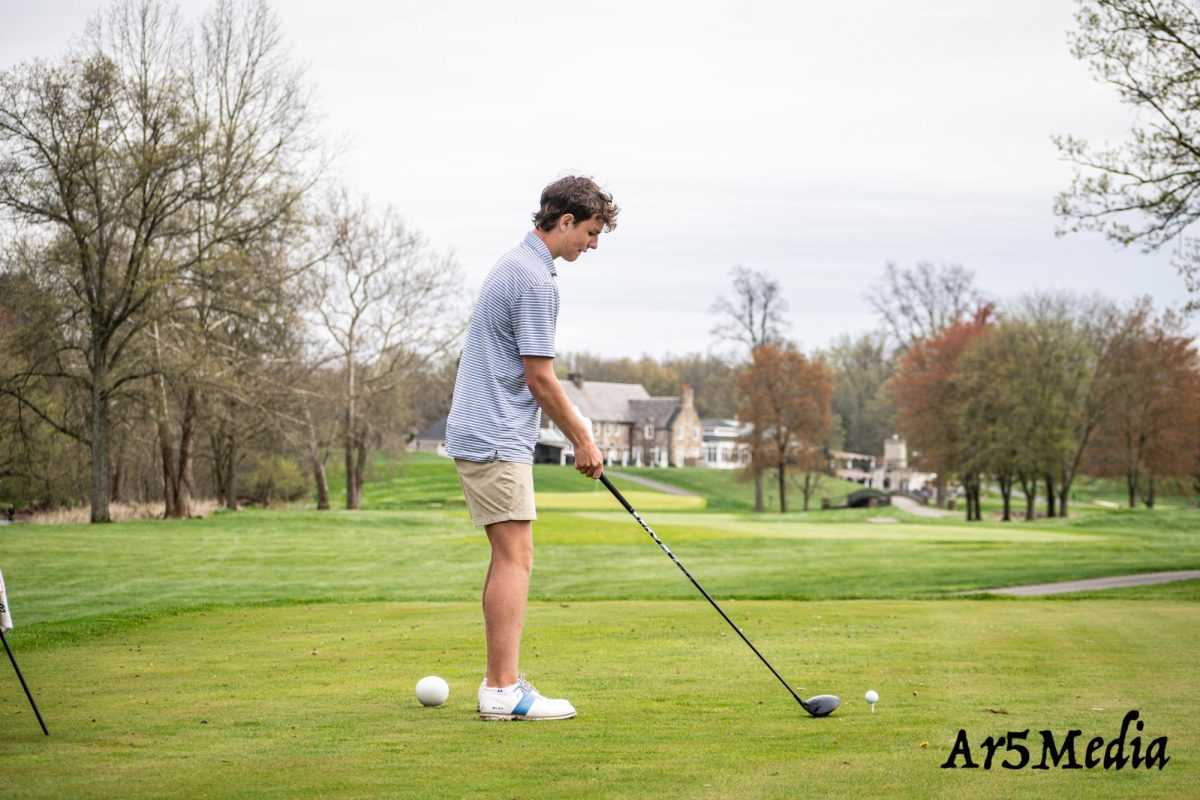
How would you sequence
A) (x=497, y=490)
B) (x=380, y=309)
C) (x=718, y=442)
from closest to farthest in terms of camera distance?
(x=497, y=490)
(x=380, y=309)
(x=718, y=442)

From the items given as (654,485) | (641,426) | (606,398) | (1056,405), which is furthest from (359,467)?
(641,426)

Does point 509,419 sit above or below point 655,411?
below

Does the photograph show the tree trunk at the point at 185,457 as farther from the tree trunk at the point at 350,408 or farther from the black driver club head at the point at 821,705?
the black driver club head at the point at 821,705

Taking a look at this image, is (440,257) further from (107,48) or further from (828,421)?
(828,421)

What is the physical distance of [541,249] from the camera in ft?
21.1

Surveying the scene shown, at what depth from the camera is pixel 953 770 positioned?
464 centimetres

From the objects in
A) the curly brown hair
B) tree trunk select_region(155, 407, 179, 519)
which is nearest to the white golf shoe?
the curly brown hair

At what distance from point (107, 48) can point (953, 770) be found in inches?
1389

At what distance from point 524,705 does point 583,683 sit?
1.37 meters

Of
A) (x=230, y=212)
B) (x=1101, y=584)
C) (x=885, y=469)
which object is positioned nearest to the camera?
(x=1101, y=584)

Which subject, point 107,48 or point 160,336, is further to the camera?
point 160,336

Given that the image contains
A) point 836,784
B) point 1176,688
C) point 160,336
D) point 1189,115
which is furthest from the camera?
point 160,336

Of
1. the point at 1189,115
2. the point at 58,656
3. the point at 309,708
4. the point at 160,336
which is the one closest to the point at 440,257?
the point at 160,336

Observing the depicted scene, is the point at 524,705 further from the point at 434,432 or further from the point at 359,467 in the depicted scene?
the point at 434,432
